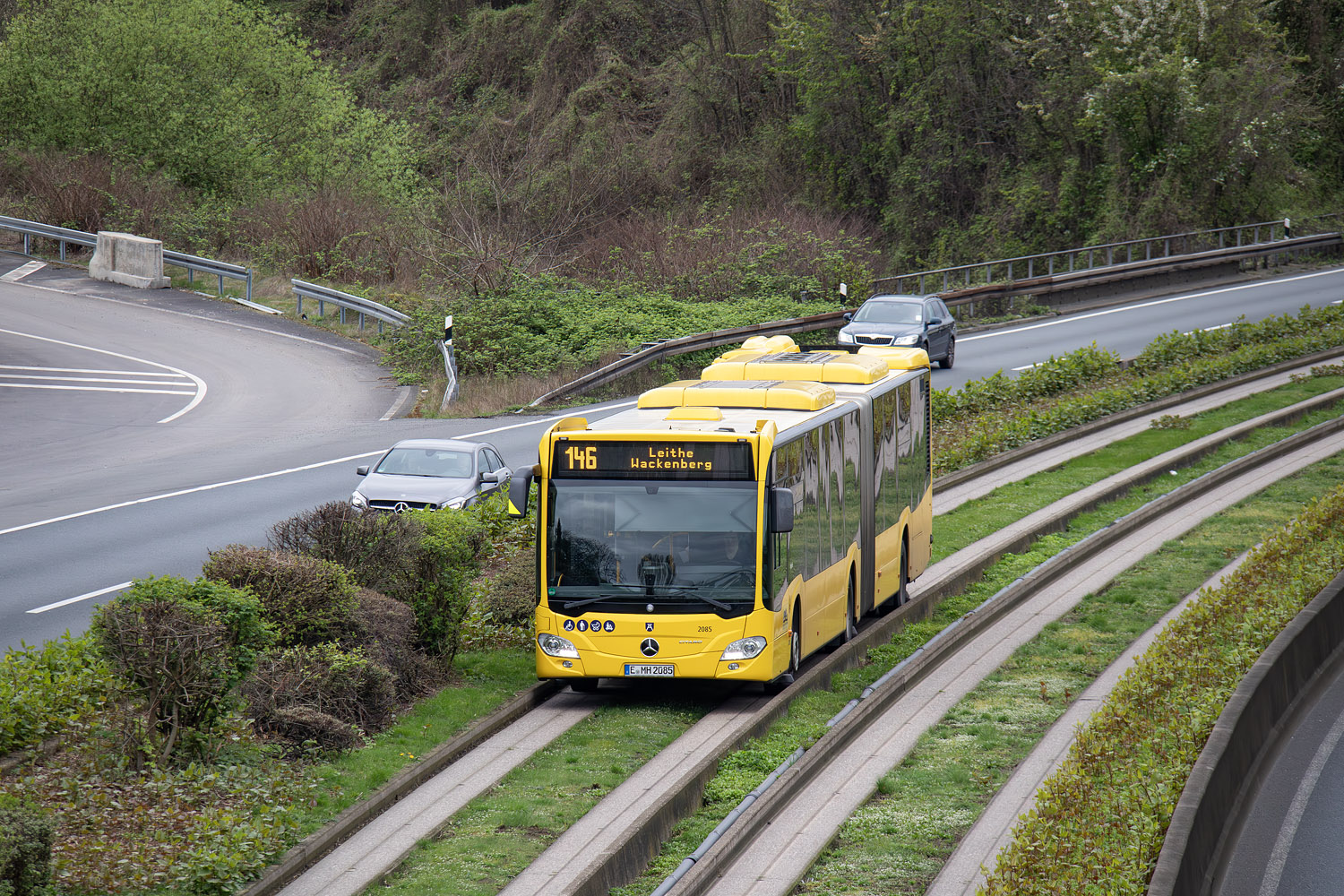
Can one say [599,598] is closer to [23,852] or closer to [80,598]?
[23,852]

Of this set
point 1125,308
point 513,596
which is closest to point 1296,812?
point 513,596

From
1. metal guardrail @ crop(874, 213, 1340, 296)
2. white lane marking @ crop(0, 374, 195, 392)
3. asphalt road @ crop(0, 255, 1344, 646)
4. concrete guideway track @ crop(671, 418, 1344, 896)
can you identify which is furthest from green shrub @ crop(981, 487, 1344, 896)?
metal guardrail @ crop(874, 213, 1340, 296)

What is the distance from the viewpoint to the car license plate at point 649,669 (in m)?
13.4

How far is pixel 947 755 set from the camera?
488 inches

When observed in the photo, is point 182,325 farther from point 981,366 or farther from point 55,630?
point 55,630

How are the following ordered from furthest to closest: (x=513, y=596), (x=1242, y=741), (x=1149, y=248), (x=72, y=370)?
1. (x=1149, y=248)
2. (x=72, y=370)
3. (x=513, y=596)
4. (x=1242, y=741)

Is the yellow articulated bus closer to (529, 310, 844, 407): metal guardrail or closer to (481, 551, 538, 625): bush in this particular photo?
(481, 551, 538, 625): bush

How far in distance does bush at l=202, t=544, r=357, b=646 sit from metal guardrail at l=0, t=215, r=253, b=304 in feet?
102

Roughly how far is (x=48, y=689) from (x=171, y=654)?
1364 millimetres

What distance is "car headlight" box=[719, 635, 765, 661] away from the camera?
43.8ft

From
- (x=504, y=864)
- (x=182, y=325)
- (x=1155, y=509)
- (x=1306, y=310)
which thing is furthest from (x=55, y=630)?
(x=1306, y=310)

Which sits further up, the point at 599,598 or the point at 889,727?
the point at 599,598

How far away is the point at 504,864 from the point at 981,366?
28.6 meters

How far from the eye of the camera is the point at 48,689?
11.0 m
